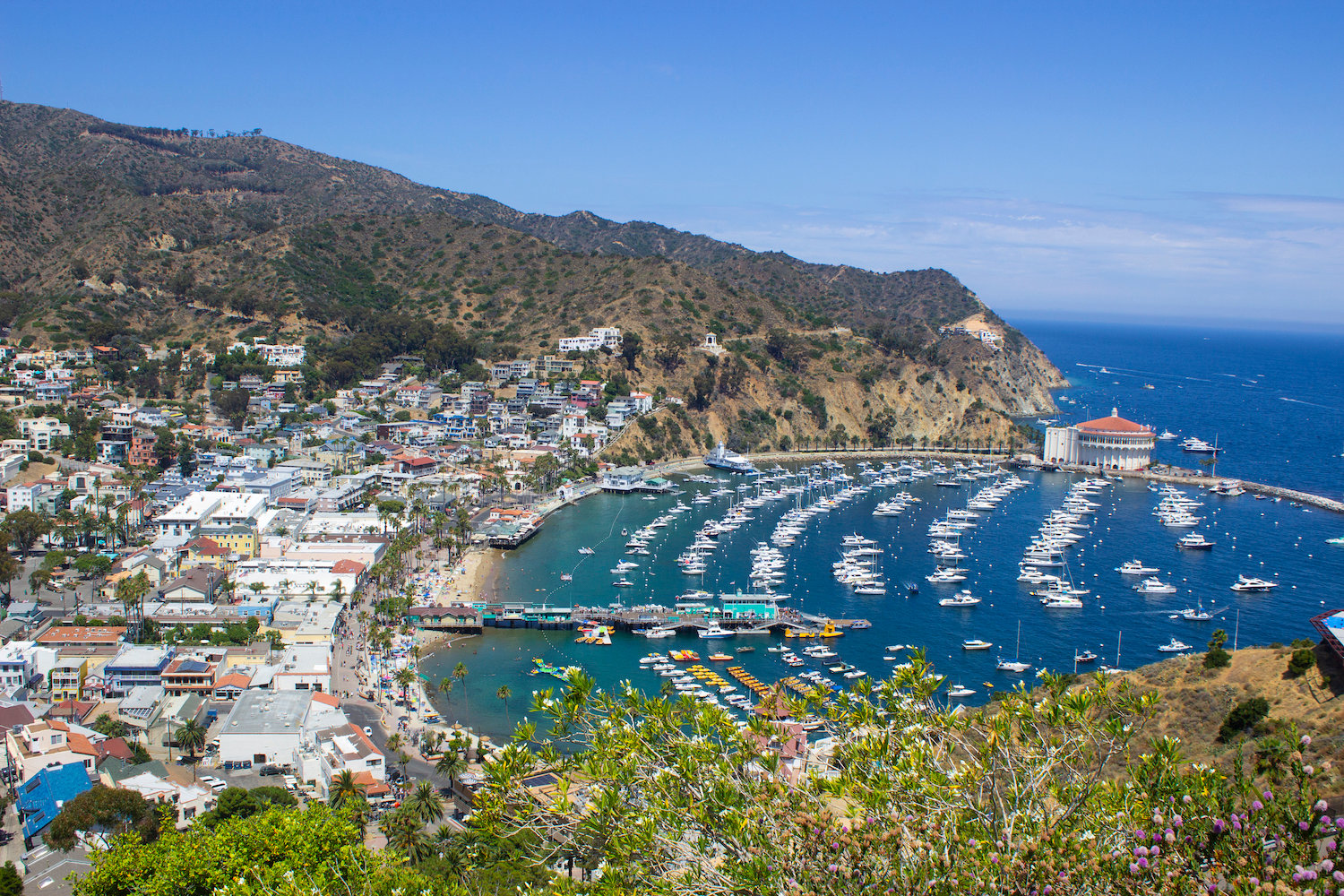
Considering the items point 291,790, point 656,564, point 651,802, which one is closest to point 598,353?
point 656,564

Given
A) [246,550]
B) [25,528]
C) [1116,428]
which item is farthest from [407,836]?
[1116,428]

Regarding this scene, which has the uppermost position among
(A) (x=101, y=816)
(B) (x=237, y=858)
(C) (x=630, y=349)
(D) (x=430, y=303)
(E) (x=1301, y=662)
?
(D) (x=430, y=303)

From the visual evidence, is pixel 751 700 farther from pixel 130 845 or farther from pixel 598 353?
pixel 598 353

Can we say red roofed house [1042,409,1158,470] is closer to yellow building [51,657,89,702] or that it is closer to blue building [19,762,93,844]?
yellow building [51,657,89,702]

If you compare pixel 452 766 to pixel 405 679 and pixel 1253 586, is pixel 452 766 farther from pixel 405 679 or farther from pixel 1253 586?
pixel 1253 586

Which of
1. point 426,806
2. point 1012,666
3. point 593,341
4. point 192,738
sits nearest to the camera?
point 426,806

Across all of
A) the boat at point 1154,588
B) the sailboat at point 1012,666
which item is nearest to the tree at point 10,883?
the sailboat at point 1012,666
